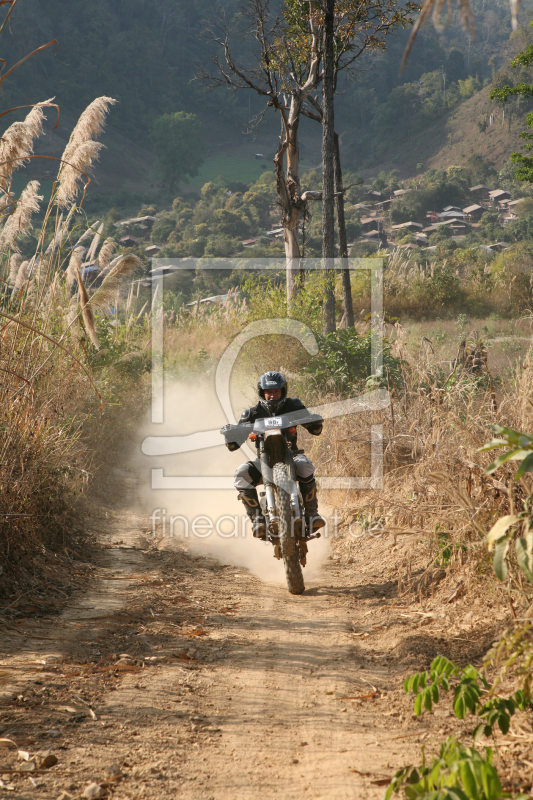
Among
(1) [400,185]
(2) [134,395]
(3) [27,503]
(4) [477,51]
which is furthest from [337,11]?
(4) [477,51]

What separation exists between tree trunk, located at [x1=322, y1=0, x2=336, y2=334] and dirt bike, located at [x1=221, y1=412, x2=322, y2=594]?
8342 millimetres

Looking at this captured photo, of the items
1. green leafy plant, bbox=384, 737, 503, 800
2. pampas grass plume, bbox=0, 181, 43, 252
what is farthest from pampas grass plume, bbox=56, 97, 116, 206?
green leafy plant, bbox=384, 737, 503, 800

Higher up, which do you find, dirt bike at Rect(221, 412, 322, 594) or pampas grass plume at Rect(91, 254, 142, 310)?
pampas grass plume at Rect(91, 254, 142, 310)

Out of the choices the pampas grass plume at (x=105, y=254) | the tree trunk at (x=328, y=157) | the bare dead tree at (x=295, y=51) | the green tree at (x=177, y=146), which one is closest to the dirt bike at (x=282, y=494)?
the pampas grass plume at (x=105, y=254)

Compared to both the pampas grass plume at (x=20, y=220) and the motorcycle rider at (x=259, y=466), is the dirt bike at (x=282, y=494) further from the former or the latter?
the pampas grass plume at (x=20, y=220)

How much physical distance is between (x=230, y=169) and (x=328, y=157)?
298ft

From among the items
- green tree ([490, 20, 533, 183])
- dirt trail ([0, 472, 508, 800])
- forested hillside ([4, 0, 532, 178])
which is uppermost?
forested hillside ([4, 0, 532, 178])

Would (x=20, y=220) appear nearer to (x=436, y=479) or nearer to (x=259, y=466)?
(x=259, y=466)

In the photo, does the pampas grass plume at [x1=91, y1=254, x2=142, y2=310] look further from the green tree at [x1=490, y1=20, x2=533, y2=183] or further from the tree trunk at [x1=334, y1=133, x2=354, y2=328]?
the green tree at [x1=490, y1=20, x2=533, y2=183]

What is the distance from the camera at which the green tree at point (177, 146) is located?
301 ft

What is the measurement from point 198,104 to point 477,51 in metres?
58.0

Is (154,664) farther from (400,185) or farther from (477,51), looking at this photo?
(477,51)

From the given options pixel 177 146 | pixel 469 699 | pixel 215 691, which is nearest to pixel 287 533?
pixel 215 691

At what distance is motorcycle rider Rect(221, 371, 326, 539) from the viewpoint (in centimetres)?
583
